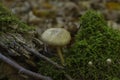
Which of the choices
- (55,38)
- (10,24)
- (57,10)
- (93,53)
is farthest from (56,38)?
(57,10)

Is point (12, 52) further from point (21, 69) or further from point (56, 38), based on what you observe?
point (56, 38)

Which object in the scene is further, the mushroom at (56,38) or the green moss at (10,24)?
the green moss at (10,24)

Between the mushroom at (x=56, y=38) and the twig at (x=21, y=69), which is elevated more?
the mushroom at (x=56, y=38)

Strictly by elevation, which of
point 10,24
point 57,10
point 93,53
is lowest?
point 57,10

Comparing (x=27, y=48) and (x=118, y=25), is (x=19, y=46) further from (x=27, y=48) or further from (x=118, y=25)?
(x=118, y=25)

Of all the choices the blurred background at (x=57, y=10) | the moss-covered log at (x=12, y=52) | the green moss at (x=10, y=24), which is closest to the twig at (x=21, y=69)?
the moss-covered log at (x=12, y=52)

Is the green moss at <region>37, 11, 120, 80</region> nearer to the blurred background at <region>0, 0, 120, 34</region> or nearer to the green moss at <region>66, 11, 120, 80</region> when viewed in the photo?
the green moss at <region>66, 11, 120, 80</region>

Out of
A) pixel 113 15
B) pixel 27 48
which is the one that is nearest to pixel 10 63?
pixel 27 48

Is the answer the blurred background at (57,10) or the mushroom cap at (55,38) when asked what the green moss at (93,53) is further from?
the blurred background at (57,10)
